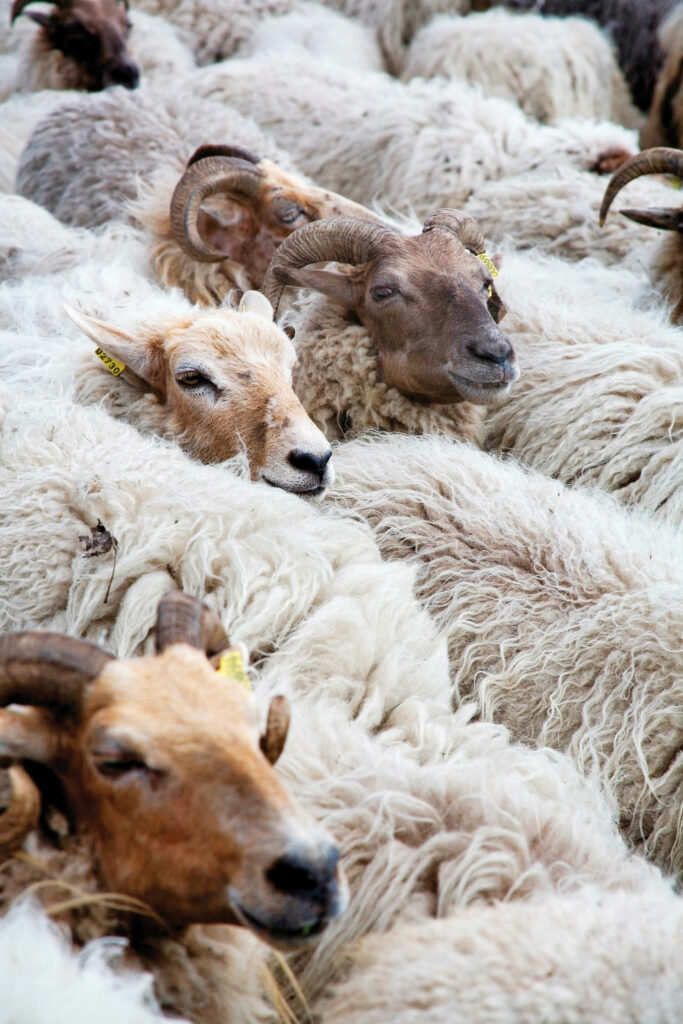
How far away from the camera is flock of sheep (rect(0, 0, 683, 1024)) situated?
1.63m

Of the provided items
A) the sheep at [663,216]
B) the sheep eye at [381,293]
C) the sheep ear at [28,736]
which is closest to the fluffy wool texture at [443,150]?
the sheep at [663,216]

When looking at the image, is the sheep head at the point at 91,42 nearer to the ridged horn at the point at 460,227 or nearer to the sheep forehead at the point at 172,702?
the ridged horn at the point at 460,227

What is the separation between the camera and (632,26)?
27.0ft

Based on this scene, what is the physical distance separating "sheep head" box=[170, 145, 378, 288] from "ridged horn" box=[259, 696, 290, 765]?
3.12 meters

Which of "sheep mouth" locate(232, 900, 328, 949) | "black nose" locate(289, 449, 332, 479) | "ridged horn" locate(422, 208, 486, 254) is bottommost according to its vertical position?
"black nose" locate(289, 449, 332, 479)

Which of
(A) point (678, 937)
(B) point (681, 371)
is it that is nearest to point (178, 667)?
(A) point (678, 937)

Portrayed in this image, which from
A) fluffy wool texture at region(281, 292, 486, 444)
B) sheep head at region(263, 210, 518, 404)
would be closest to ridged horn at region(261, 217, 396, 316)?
sheep head at region(263, 210, 518, 404)

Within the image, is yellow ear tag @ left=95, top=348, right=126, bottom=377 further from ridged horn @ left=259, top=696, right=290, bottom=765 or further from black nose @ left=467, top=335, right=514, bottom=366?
ridged horn @ left=259, top=696, right=290, bottom=765

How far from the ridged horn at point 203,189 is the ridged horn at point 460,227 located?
0.92 metres

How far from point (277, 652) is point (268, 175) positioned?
3.00m

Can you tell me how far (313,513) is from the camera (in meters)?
2.91

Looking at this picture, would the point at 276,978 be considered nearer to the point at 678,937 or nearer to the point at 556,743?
the point at 678,937

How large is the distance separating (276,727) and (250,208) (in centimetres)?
345

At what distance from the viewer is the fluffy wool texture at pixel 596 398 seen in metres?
3.52
